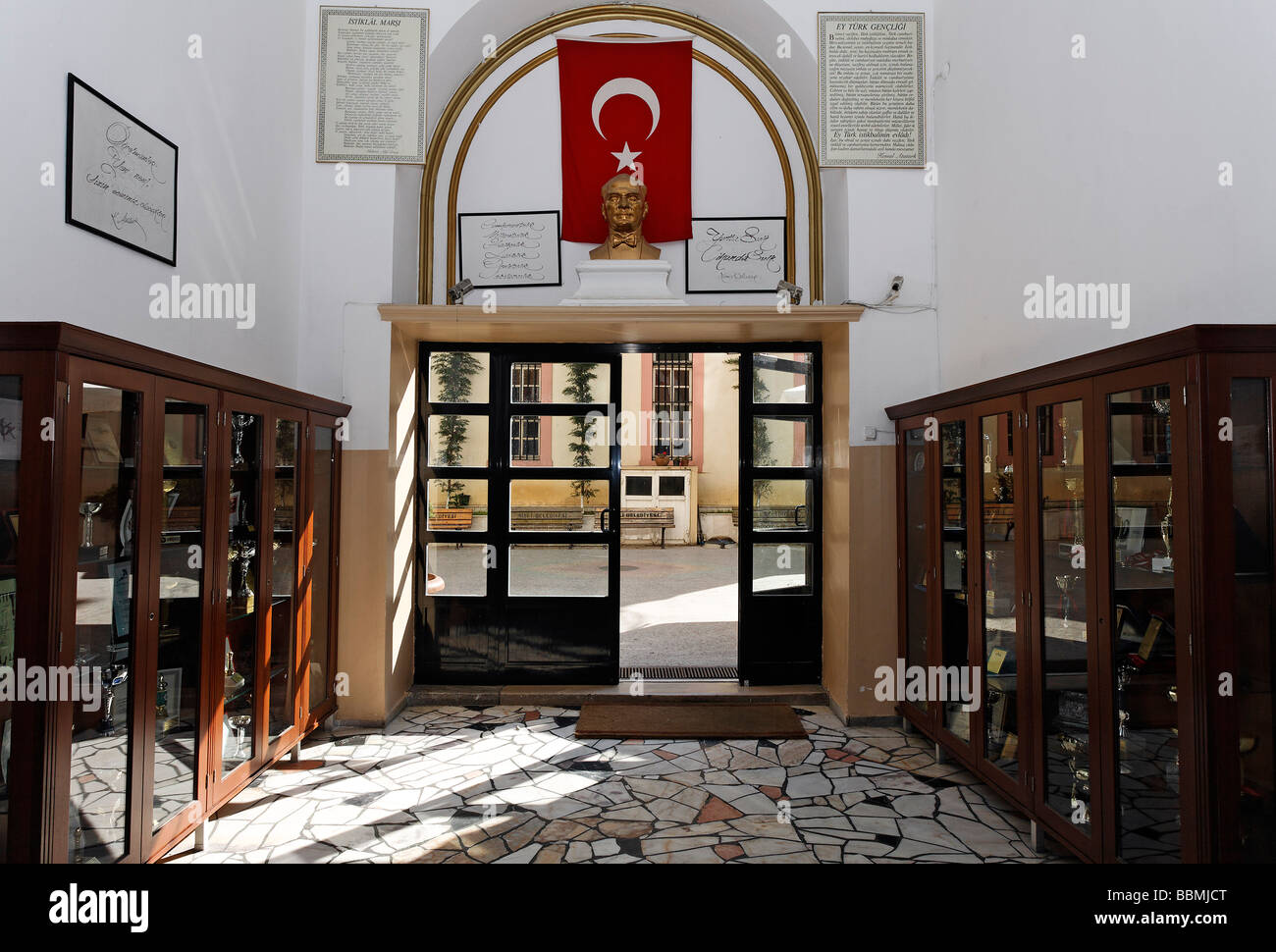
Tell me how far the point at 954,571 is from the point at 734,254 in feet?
9.26

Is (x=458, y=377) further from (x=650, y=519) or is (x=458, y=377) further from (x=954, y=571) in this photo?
(x=650, y=519)

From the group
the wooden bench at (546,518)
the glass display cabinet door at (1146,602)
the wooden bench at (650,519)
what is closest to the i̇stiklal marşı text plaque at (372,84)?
the wooden bench at (546,518)

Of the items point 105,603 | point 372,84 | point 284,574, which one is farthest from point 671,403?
point 105,603

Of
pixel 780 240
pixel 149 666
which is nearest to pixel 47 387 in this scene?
pixel 149 666

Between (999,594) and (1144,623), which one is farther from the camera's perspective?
(999,594)

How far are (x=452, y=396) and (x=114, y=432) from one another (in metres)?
2.94

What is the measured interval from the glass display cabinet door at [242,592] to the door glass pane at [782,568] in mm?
3220

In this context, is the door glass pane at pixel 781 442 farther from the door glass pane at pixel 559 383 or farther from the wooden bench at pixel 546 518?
the wooden bench at pixel 546 518

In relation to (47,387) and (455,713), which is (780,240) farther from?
(47,387)

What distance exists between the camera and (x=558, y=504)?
5422 mm

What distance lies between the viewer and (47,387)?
7.06ft

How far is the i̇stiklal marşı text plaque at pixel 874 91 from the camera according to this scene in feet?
16.4

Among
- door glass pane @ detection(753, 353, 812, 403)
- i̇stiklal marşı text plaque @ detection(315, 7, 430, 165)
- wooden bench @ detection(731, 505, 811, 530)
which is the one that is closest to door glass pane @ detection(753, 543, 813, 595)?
wooden bench @ detection(731, 505, 811, 530)

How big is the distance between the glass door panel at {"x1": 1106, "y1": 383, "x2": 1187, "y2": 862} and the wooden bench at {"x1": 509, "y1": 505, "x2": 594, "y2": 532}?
3.49 m
